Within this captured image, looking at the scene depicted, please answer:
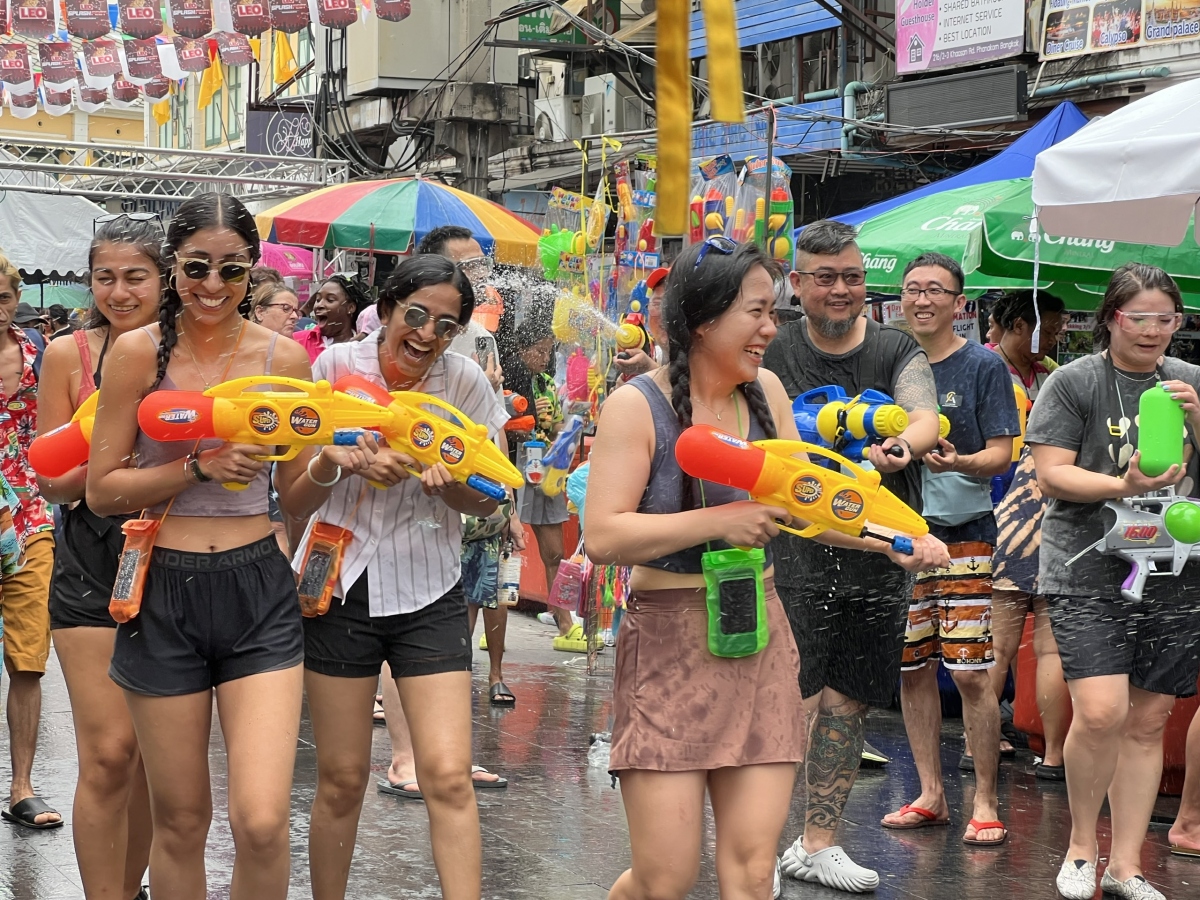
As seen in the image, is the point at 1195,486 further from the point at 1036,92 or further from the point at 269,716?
the point at 1036,92

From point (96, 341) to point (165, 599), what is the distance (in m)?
1.24

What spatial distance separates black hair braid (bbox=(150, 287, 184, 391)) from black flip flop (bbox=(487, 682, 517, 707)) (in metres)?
4.56

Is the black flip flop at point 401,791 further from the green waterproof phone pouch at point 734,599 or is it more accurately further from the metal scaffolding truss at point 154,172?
the metal scaffolding truss at point 154,172

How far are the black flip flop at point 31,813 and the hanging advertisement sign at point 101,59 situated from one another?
17770 mm

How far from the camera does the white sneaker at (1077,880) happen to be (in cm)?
509

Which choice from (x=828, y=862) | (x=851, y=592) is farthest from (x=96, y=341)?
(x=828, y=862)

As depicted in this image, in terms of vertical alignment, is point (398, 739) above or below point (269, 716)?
below

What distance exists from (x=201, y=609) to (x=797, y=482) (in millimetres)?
1475

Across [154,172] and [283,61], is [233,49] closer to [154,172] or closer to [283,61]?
[154,172]

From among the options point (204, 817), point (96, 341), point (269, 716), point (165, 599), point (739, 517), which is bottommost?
point (204, 817)

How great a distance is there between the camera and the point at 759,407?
150 inches

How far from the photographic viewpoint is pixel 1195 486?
17.5 ft

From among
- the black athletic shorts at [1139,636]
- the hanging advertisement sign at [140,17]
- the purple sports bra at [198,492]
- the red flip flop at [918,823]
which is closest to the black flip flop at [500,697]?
the red flip flop at [918,823]

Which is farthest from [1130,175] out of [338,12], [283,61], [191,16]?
[283,61]
